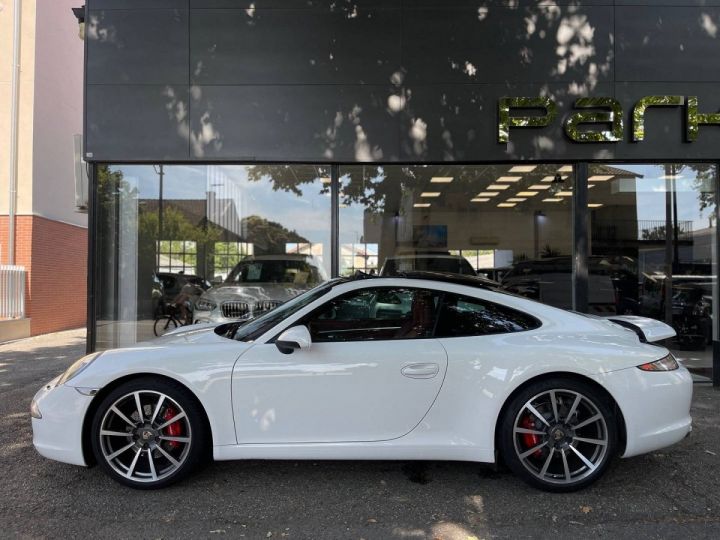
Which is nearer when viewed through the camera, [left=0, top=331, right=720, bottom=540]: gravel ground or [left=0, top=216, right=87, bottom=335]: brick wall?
[left=0, top=331, right=720, bottom=540]: gravel ground

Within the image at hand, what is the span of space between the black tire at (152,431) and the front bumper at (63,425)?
9 cm

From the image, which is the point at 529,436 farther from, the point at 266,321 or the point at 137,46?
the point at 137,46

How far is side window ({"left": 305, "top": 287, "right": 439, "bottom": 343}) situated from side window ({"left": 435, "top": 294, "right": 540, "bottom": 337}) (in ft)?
0.29

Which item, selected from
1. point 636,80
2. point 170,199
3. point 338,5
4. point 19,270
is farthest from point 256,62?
point 19,270

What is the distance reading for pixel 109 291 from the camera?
758 cm

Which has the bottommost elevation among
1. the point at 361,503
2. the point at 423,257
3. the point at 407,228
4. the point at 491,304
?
the point at 361,503

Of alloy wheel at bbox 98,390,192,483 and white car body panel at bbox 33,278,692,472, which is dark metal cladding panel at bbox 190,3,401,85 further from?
alloy wheel at bbox 98,390,192,483

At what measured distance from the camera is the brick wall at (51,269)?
1269 cm

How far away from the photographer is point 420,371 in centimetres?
341

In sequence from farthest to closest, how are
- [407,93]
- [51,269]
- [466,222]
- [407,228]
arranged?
1. [51,269]
2. [466,222]
3. [407,228]
4. [407,93]

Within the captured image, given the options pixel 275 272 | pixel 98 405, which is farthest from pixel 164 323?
pixel 98 405

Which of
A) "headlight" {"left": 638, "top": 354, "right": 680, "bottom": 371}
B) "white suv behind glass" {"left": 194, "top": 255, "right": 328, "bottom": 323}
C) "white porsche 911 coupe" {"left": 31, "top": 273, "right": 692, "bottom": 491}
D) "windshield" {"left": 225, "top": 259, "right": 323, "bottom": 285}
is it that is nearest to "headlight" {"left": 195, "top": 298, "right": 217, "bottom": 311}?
"white suv behind glass" {"left": 194, "top": 255, "right": 328, "bottom": 323}

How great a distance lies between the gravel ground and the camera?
2.98 metres

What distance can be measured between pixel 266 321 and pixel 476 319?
1.48 meters
